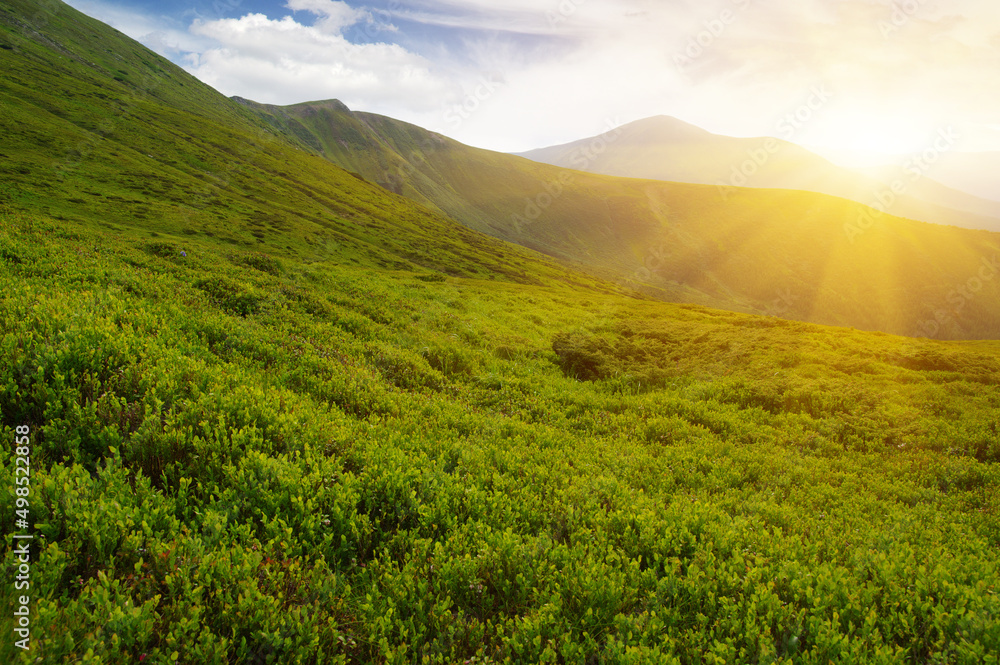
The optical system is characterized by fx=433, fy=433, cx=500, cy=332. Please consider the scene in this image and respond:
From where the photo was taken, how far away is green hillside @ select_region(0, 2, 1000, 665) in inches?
169

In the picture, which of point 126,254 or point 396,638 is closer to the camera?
point 396,638

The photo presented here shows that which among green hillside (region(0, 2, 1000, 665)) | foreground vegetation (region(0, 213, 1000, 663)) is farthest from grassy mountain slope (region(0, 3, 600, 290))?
foreground vegetation (region(0, 213, 1000, 663))

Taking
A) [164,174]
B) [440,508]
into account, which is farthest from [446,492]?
[164,174]

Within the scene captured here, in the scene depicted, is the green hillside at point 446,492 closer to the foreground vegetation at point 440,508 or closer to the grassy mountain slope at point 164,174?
the foreground vegetation at point 440,508

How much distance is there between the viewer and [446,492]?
661cm

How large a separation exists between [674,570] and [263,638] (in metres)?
4.59

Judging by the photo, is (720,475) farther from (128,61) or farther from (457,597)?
(128,61)

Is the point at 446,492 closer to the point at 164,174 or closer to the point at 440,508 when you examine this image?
the point at 440,508

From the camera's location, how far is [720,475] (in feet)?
29.2

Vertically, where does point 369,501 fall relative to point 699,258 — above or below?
below

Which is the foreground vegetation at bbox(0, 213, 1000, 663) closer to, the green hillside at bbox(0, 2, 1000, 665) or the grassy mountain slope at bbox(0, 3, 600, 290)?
the green hillside at bbox(0, 2, 1000, 665)

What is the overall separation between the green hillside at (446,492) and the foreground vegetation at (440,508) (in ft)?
0.14

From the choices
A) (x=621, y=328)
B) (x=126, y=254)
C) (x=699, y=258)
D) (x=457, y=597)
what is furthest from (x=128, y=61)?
(x=699, y=258)

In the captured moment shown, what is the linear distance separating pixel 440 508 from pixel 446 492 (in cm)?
43
